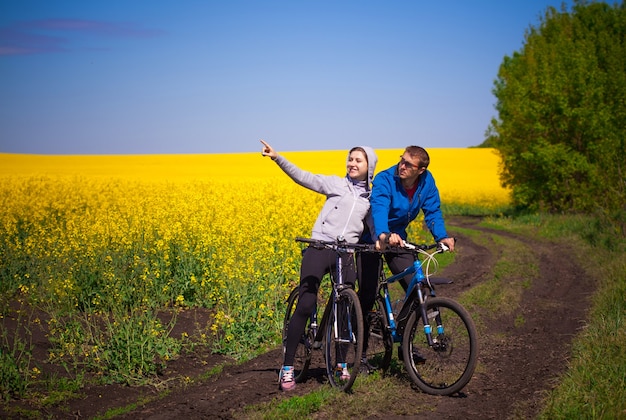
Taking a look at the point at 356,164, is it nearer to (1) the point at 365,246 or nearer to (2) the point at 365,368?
(1) the point at 365,246

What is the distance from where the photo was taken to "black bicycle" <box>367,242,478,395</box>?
562 cm

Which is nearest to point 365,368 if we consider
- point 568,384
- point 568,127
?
point 568,384

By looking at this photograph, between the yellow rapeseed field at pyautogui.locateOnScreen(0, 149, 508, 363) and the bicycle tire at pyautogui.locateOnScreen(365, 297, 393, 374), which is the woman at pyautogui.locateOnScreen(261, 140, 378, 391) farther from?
the yellow rapeseed field at pyautogui.locateOnScreen(0, 149, 508, 363)

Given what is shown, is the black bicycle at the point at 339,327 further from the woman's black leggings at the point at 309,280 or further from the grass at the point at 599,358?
the grass at the point at 599,358

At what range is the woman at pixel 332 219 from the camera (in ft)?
20.0

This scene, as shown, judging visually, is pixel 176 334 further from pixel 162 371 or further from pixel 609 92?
pixel 609 92

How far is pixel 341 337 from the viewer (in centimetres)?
611

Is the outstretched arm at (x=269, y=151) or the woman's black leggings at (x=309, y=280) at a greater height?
the outstretched arm at (x=269, y=151)

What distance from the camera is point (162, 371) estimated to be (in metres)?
7.26

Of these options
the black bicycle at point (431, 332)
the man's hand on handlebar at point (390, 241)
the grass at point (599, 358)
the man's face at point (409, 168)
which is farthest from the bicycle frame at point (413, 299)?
the grass at point (599, 358)

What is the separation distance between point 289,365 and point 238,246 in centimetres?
478

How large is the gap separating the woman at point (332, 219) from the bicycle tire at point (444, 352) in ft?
2.66

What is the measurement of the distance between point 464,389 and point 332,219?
78.3 inches

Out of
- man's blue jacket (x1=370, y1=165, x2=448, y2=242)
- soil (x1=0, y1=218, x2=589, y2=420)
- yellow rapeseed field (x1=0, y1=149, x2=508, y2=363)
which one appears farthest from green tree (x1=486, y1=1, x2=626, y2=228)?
man's blue jacket (x1=370, y1=165, x2=448, y2=242)
